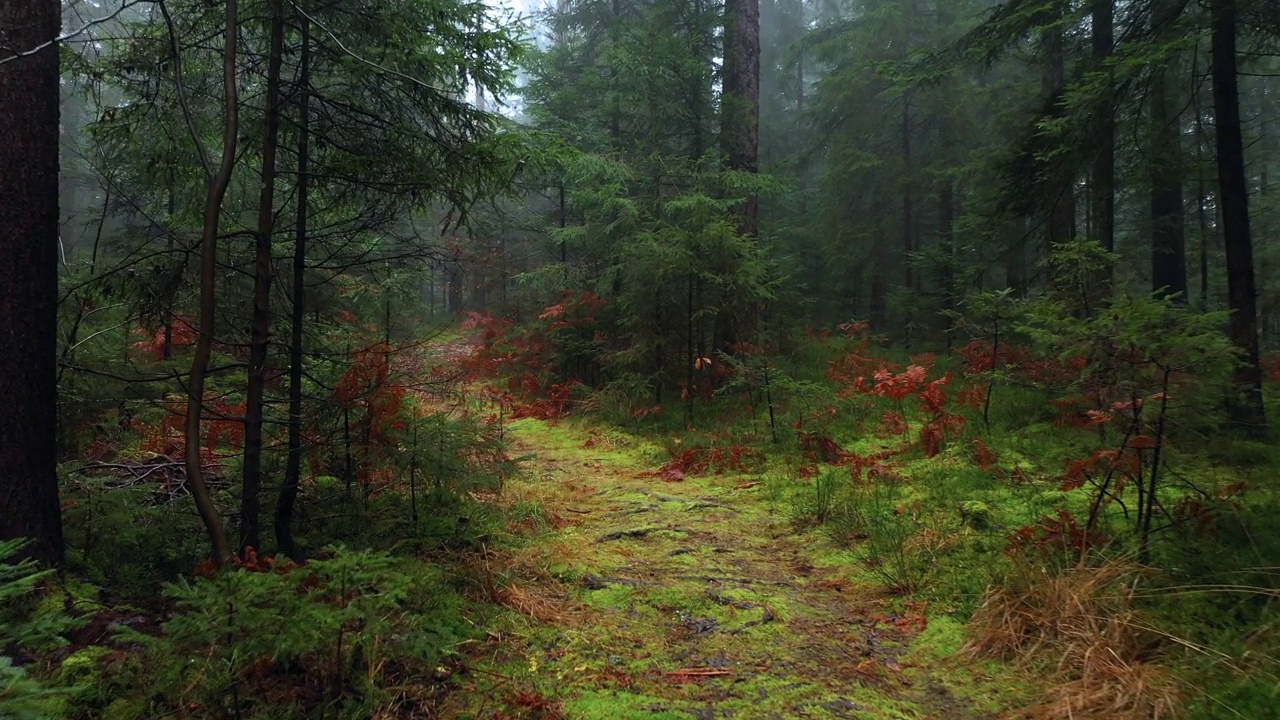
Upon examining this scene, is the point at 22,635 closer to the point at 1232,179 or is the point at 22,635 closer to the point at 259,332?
the point at 259,332

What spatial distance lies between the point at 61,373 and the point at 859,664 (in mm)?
5072

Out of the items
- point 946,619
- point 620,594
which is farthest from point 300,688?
point 946,619

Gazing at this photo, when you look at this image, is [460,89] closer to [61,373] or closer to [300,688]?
[61,373]

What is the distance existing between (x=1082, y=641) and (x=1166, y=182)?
8.73 meters

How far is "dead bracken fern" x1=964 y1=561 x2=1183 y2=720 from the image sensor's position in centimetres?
271

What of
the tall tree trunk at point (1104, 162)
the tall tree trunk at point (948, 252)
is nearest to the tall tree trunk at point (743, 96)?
the tall tree trunk at point (948, 252)

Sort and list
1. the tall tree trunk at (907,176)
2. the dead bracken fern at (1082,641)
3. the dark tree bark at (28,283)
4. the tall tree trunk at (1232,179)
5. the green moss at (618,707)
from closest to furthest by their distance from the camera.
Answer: the dead bracken fern at (1082,641) → the green moss at (618,707) → the dark tree bark at (28,283) → the tall tree trunk at (1232,179) → the tall tree trunk at (907,176)

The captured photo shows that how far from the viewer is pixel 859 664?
3389 millimetres

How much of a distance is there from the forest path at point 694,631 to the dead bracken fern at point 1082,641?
277mm

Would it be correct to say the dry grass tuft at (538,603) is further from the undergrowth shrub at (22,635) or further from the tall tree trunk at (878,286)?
the tall tree trunk at (878,286)

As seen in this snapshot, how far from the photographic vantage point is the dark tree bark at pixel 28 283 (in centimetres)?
326

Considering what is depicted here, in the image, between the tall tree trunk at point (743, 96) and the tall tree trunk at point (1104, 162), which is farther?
the tall tree trunk at point (743, 96)

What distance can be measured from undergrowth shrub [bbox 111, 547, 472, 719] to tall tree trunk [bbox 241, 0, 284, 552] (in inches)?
45.2

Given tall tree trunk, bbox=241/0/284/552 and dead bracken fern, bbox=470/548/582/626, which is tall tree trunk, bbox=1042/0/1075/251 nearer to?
dead bracken fern, bbox=470/548/582/626
